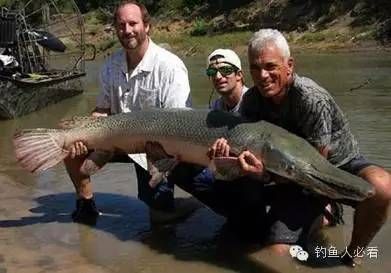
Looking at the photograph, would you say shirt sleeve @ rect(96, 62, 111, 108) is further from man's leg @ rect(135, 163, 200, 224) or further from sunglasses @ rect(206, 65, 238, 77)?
sunglasses @ rect(206, 65, 238, 77)

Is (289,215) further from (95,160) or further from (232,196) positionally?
(95,160)

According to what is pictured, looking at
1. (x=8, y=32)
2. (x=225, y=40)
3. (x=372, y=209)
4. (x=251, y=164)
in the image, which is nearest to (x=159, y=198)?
(x=251, y=164)

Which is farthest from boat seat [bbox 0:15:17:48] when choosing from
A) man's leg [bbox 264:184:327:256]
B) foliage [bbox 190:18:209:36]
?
foliage [bbox 190:18:209:36]

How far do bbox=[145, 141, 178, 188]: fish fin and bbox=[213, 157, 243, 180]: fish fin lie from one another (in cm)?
49

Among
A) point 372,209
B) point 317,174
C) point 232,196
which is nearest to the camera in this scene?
point 317,174

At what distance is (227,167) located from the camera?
4082 millimetres

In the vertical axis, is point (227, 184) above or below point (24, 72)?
above

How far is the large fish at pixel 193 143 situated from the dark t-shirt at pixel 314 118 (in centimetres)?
20

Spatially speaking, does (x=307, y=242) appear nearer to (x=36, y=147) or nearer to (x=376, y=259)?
(x=376, y=259)

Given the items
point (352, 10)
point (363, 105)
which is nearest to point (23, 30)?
point (363, 105)

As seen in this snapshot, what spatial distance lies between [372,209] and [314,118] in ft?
2.07

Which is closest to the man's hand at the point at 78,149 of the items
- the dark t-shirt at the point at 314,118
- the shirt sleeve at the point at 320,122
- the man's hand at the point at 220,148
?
the man's hand at the point at 220,148

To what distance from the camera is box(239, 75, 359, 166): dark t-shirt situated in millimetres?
4102

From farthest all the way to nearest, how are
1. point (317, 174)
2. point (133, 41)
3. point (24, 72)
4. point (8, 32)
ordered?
1. point (24, 72)
2. point (8, 32)
3. point (133, 41)
4. point (317, 174)
